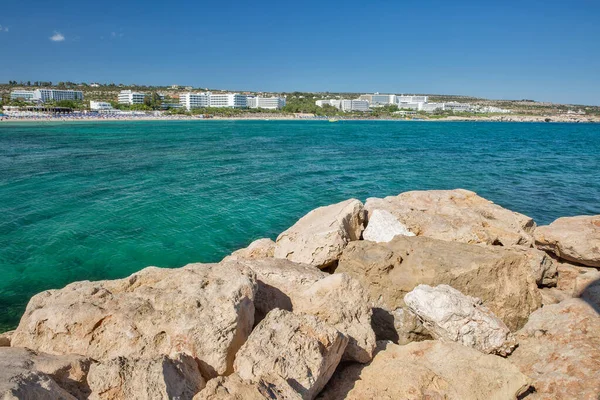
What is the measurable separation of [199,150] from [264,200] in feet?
71.1

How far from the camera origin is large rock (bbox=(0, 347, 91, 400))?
2904 mm

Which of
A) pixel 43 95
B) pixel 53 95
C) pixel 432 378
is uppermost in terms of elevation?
pixel 53 95

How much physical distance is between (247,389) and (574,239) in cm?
825

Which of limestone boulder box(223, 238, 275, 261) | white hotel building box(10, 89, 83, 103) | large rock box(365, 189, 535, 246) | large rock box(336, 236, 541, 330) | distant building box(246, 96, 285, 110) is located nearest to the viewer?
large rock box(336, 236, 541, 330)

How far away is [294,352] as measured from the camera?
3.74m

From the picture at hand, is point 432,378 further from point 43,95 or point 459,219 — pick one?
point 43,95

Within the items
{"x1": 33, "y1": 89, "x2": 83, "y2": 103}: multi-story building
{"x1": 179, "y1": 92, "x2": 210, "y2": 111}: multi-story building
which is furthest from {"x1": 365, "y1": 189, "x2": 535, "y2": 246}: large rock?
{"x1": 33, "y1": 89, "x2": 83, "y2": 103}: multi-story building

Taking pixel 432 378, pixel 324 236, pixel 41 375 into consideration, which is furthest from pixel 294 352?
pixel 324 236

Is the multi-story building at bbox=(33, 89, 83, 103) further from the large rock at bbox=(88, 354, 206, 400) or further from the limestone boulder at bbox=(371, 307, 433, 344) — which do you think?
the large rock at bbox=(88, 354, 206, 400)

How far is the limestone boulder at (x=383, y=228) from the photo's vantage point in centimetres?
843

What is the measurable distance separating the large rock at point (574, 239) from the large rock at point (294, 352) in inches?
269

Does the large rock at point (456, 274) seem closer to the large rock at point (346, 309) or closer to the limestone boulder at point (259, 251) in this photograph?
the large rock at point (346, 309)

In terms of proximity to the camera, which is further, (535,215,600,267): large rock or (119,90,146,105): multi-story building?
(119,90,146,105): multi-story building

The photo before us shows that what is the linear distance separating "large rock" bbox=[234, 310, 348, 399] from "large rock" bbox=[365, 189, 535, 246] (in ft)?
17.7
